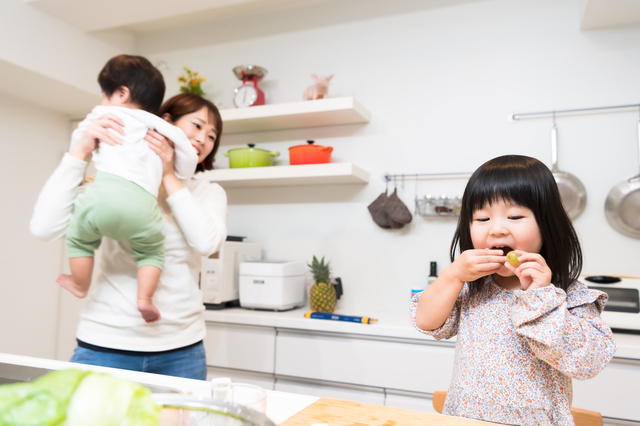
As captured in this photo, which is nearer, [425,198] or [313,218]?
[425,198]

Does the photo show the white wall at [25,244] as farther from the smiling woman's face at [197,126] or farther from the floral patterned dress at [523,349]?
the floral patterned dress at [523,349]

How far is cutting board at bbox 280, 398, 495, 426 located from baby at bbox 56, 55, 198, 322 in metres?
0.52

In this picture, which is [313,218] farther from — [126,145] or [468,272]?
[468,272]

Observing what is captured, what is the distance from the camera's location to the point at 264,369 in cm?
190

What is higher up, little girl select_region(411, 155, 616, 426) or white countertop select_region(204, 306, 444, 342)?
little girl select_region(411, 155, 616, 426)

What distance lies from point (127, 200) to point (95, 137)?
19 cm

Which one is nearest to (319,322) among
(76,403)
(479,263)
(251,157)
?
(251,157)

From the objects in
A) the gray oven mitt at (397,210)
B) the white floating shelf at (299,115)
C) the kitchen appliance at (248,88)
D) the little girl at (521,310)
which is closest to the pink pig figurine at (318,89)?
the white floating shelf at (299,115)

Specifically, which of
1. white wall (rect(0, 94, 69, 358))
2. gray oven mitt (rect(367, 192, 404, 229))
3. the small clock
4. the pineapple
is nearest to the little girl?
the pineapple

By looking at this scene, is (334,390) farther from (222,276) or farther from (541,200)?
(541,200)

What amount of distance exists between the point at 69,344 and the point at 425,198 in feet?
7.35

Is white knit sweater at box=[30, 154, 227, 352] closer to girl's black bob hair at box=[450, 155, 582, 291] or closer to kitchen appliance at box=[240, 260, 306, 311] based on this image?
girl's black bob hair at box=[450, 155, 582, 291]

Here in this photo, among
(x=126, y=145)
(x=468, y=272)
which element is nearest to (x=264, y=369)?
(x=126, y=145)

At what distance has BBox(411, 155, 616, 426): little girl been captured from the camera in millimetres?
Answer: 706
